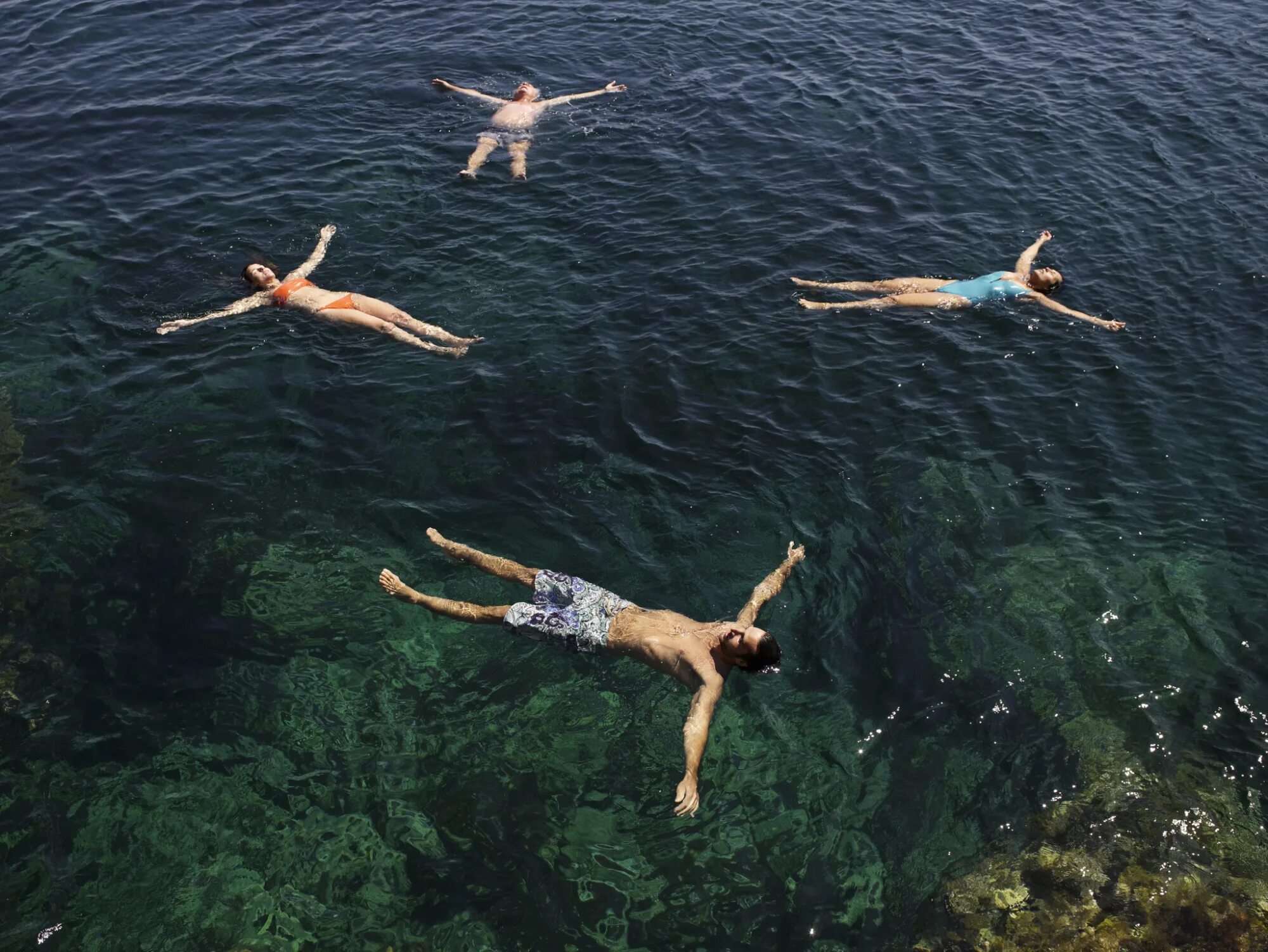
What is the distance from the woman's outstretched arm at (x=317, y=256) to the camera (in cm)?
1683

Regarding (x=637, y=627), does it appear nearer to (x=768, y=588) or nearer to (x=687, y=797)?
(x=768, y=588)

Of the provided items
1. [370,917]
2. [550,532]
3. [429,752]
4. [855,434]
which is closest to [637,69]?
[855,434]

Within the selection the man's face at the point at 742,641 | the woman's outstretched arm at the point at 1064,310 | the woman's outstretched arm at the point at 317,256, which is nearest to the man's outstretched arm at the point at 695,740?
the man's face at the point at 742,641

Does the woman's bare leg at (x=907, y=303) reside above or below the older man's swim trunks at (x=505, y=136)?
below

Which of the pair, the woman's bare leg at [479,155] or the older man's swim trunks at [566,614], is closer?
the older man's swim trunks at [566,614]

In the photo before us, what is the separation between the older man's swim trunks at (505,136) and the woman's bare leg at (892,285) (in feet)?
26.2

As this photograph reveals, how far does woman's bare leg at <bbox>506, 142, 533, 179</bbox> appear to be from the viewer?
66.2 feet

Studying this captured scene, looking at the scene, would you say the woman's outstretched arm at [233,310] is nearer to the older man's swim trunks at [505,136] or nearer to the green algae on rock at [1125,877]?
the older man's swim trunks at [505,136]

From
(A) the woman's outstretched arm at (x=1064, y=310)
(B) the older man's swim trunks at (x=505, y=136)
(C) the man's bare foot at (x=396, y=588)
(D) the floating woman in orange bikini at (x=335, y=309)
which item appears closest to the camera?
(C) the man's bare foot at (x=396, y=588)

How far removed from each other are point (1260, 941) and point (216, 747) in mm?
10617

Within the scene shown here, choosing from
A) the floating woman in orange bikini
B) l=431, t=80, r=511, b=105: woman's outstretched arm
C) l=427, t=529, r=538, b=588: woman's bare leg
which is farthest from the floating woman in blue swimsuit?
l=431, t=80, r=511, b=105: woman's outstretched arm

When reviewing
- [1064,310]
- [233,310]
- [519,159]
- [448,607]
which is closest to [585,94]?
[519,159]

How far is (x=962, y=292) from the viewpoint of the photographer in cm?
1673

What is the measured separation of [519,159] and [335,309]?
6.70m
